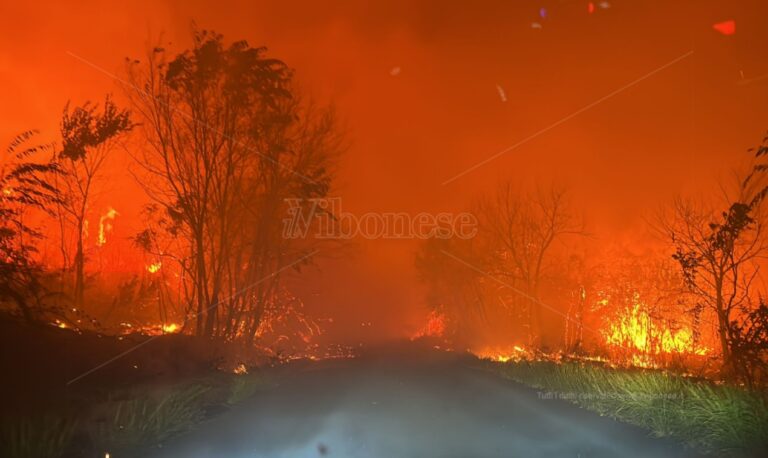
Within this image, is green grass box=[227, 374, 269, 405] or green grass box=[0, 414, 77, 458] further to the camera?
green grass box=[227, 374, 269, 405]

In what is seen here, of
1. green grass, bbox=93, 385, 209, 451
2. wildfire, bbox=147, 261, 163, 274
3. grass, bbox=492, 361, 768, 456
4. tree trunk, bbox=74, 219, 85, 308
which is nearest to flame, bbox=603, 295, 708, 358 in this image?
grass, bbox=492, 361, 768, 456

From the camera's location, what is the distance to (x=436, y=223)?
152 feet

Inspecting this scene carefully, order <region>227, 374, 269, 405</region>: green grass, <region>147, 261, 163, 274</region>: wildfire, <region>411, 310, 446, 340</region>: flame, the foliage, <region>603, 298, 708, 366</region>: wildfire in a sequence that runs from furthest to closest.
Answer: <region>411, 310, 446, 340</region>: flame < <region>147, 261, 163, 274</region>: wildfire < <region>603, 298, 708, 366</region>: wildfire < <region>227, 374, 269, 405</region>: green grass < the foliage

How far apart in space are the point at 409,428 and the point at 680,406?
4463mm

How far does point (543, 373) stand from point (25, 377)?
12102mm

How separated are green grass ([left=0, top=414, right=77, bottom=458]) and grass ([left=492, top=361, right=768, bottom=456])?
8.64 meters

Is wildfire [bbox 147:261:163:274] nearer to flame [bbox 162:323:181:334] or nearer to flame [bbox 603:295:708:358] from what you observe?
flame [bbox 162:323:181:334]

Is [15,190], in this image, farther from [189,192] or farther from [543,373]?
[543,373]

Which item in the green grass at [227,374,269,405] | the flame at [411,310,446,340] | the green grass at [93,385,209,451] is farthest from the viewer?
the flame at [411,310,446,340]

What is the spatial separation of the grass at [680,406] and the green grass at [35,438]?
8637mm

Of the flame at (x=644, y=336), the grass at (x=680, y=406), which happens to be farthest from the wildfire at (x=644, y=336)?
the grass at (x=680, y=406)

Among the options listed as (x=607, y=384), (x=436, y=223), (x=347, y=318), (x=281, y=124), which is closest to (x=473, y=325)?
(x=436, y=223)

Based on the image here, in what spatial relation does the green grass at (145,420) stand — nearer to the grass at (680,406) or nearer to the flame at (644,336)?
the grass at (680,406)

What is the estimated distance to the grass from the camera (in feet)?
25.5
